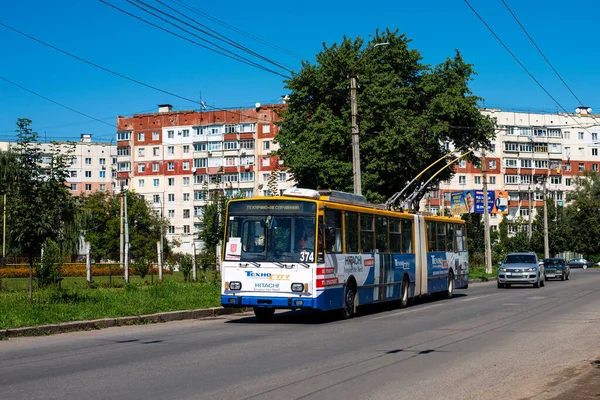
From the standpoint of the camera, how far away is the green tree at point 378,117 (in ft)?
159

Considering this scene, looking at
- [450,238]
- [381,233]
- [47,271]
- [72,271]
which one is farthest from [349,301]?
[72,271]

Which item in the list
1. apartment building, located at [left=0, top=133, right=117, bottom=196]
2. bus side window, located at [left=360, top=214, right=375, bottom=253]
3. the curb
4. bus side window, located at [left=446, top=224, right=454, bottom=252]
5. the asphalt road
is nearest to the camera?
the asphalt road

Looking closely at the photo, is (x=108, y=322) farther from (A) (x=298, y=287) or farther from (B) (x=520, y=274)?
(B) (x=520, y=274)

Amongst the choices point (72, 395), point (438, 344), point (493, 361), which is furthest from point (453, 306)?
point (72, 395)

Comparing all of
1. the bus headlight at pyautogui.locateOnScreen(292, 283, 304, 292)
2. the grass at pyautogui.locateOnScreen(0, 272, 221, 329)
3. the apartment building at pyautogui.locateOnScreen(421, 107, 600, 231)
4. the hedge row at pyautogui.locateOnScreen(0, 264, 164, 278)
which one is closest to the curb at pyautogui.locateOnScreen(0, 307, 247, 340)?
the grass at pyautogui.locateOnScreen(0, 272, 221, 329)

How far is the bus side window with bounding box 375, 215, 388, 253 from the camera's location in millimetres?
23650

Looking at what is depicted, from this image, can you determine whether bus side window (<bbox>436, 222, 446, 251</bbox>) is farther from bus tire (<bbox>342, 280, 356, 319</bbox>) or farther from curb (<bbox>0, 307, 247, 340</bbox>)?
curb (<bbox>0, 307, 247, 340</bbox>)

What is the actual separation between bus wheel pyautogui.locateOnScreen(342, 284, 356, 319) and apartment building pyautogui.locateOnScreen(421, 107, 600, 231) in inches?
3949

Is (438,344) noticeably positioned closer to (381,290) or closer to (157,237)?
(381,290)

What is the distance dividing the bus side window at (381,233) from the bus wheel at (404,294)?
2151 millimetres

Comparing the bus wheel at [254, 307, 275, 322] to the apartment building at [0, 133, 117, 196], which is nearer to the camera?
the bus wheel at [254, 307, 275, 322]

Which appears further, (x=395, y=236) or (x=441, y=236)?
(x=441, y=236)

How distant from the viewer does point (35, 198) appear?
22.0 meters

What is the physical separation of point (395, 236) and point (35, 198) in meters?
10.5
